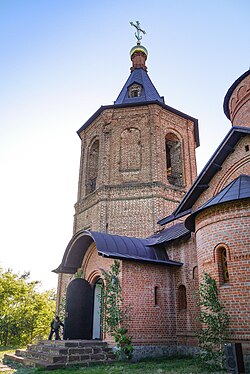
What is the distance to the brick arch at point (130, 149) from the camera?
17.8 m

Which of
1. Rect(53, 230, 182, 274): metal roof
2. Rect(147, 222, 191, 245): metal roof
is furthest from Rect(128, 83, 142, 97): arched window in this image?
Rect(53, 230, 182, 274): metal roof

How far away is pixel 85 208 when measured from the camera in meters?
18.2

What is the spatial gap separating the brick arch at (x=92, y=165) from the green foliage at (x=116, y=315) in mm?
8400

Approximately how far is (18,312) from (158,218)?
1404cm

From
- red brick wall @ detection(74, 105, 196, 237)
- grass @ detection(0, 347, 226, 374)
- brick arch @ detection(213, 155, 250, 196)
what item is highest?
red brick wall @ detection(74, 105, 196, 237)

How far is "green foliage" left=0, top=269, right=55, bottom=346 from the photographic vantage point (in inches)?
912

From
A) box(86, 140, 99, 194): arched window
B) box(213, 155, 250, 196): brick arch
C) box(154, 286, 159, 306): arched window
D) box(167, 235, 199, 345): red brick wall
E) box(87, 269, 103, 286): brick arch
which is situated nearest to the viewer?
box(213, 155, 250, 196): brick arch

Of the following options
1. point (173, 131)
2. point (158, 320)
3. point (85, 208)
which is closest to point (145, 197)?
point (85, 208)

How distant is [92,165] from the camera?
19844 millimetres

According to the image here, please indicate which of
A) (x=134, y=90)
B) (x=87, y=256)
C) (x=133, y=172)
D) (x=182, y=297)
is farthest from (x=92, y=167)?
(x=182, y=297)

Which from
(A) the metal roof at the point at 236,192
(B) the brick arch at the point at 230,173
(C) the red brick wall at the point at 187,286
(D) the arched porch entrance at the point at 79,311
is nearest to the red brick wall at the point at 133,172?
(C) the red brick wall at the point at 187,286

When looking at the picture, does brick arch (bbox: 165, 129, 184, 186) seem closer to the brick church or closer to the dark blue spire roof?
the brick church

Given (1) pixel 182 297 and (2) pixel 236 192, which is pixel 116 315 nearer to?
(1) pixel 182 297

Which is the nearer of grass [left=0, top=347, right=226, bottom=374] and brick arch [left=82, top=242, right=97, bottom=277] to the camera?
grass [left=0, top=347, right=226, bottom=374]
